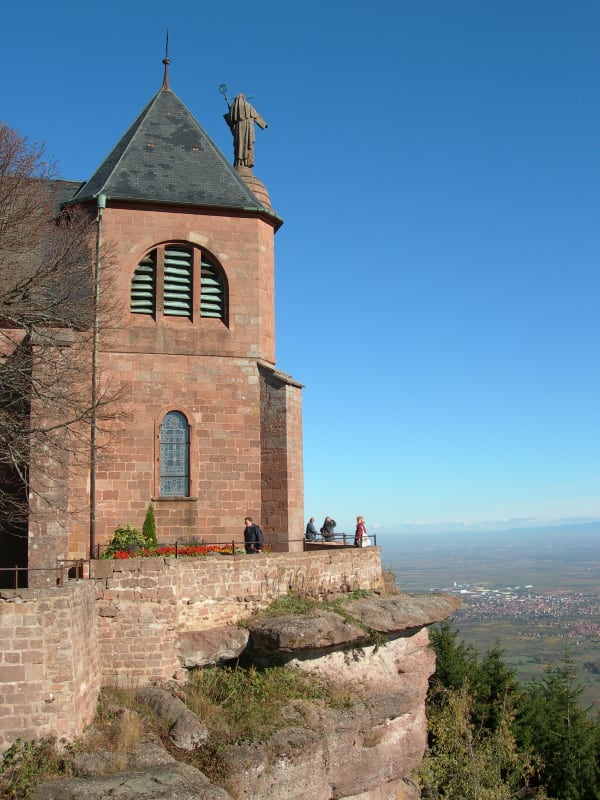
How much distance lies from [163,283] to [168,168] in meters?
3.45

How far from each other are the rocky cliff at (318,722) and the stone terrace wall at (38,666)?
85 cm

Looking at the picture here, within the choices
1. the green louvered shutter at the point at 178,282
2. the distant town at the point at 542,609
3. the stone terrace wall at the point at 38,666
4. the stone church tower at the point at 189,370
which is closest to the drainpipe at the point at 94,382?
the stone church tower at the point at 189,370

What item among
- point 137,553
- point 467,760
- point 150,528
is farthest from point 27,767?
point 467,760

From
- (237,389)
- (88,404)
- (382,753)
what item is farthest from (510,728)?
(88,404)

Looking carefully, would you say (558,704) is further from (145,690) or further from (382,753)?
(145,690)

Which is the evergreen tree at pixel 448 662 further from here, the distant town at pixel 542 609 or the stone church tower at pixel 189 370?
the distant town at pixel 542 609

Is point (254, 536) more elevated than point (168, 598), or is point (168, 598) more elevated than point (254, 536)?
point (254, 536)

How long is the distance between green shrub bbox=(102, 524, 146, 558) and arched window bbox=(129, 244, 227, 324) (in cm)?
540

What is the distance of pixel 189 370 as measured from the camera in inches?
820

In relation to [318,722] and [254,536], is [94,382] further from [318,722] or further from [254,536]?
[318,722]

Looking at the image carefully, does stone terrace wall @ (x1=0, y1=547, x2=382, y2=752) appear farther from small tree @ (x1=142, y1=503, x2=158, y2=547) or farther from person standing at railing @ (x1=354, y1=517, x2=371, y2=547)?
small tree @ (x1=142, y1=503, x2=158, y2=547)

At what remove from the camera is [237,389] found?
21.0m

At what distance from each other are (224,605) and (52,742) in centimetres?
485

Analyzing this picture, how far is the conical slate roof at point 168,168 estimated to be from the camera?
844 inches
